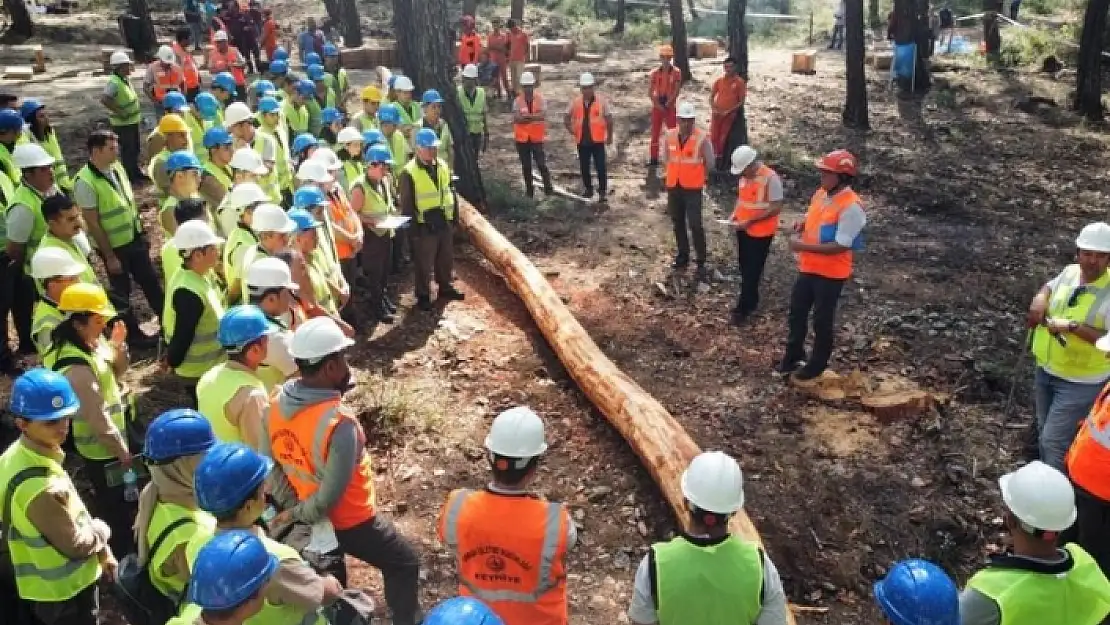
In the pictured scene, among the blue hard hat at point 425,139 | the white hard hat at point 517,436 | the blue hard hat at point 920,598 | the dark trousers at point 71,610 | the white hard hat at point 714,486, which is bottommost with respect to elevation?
the dark trousers at point 71,610

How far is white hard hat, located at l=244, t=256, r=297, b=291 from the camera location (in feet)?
14.2

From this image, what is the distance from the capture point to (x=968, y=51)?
798 inches

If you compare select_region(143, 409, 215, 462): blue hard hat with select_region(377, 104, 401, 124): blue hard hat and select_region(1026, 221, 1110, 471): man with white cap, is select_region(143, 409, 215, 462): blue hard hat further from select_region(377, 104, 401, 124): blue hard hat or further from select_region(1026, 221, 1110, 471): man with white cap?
select_region(377, 104, 401, 124): blue hard hat

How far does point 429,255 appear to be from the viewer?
7.91 m

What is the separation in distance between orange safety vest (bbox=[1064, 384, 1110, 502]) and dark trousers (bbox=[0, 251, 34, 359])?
23.5 ft

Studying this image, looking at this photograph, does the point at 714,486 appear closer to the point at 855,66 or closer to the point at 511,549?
the point at 511,549

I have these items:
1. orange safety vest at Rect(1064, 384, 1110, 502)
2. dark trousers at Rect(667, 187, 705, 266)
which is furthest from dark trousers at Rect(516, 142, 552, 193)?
orange safety vest at Rect(1064, 384, 1110, 502)

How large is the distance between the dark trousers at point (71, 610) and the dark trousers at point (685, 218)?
6.70 m

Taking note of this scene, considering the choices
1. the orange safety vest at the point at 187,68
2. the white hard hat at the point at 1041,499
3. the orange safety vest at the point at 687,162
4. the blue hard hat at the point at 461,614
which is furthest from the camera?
the orange safety vest at the point at 187,68

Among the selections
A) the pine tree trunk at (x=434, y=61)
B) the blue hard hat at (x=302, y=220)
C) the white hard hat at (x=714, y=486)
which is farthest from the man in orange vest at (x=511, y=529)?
the pine tree trunk at (x=434, y=61)

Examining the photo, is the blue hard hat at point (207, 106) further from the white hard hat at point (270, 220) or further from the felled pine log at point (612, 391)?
the white hard hat at point (270, 220)

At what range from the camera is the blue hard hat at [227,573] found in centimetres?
216

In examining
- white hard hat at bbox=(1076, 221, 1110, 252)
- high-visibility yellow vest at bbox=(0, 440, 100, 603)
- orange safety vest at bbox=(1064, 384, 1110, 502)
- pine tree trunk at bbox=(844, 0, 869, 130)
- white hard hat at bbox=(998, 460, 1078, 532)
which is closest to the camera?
white hard hat at bbox=(998, 460, 1078, 532)

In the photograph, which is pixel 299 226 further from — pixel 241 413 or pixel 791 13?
pixel 791 13
